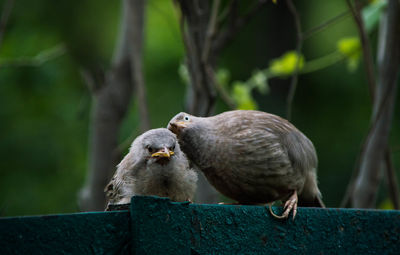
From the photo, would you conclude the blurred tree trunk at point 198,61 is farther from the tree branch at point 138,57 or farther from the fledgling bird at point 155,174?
the fledgling bird at point 155,174

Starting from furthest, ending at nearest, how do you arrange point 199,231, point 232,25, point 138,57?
point 138,57 < point 232,25 < point 199,231

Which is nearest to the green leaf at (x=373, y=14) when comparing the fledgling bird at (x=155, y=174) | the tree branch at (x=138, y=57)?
the tree branch at (x=138, y=57)

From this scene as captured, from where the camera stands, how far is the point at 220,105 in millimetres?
8836

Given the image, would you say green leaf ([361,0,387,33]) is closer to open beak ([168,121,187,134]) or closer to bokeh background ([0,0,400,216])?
bokeh background ([0,0,400,216])

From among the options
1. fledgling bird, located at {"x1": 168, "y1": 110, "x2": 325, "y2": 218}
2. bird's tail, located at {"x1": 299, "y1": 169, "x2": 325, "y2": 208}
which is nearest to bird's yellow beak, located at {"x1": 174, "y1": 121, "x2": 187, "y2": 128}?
fledgling bird, located at {"x1": 168, "y1": 110, "x2": 325, "y2": 218}

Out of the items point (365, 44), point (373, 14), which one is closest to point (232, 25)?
point (365, 44)

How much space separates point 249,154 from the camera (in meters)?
3.39

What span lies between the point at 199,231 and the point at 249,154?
1.15m

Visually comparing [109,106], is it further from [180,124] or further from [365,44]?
[365,44]

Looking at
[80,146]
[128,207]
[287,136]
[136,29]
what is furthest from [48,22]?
[128,207]

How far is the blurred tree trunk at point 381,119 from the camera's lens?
4605 millimetres

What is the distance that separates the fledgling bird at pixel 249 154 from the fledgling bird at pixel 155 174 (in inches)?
8.5

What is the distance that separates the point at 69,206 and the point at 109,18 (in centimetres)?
256

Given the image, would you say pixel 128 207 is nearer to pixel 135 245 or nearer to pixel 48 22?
pixel 135 245
